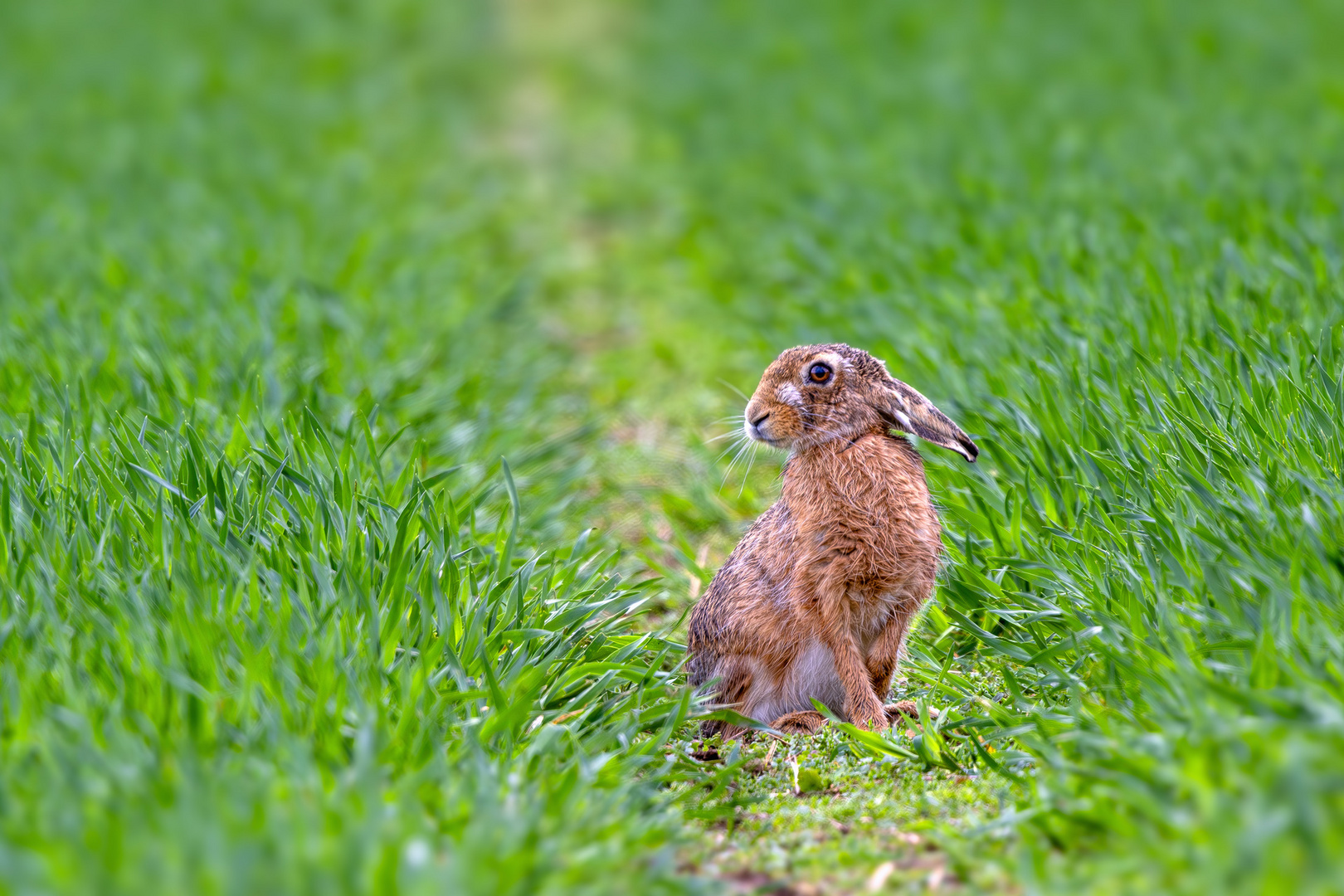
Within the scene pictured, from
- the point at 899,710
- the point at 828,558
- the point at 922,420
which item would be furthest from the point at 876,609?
the point at 922,420

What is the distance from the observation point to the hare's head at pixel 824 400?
13.1 feet

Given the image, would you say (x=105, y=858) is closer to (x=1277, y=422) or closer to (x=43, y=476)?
(x=43, y=476)

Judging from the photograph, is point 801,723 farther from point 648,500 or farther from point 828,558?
point 648,500

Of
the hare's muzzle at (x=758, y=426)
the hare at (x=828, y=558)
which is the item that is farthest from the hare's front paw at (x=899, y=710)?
the hare's muzzle at (x=758, y=426)

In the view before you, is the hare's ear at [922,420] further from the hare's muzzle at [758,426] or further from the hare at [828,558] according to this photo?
the hare's muzzle at [758,426]

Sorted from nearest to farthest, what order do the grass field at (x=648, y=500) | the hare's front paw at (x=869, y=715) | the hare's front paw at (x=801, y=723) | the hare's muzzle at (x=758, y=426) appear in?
the grass field at (x=648, y=500) < the hare's front paw at (x=869, y=715) < the hare's front paw at (x=801, y=723) < the hare's muzzle at (x=758, y=426)

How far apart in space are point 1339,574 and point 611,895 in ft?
6.38

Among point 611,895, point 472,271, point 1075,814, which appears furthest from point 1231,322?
point 472,271

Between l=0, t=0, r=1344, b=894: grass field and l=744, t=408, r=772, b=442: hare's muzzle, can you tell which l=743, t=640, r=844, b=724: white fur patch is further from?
l=744, t=408, r=772, b=442: hare's muzzle

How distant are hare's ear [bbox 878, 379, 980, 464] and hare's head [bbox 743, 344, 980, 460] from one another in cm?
1

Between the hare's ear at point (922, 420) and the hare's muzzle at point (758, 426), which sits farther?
the hare's muzzle at point (758, 426)

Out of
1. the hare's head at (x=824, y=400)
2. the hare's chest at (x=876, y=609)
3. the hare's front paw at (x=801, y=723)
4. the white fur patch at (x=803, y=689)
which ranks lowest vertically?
the hare's front paw at (x=801, y=723)

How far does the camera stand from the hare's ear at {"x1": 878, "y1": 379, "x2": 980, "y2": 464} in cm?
381

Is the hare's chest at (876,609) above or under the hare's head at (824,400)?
under
